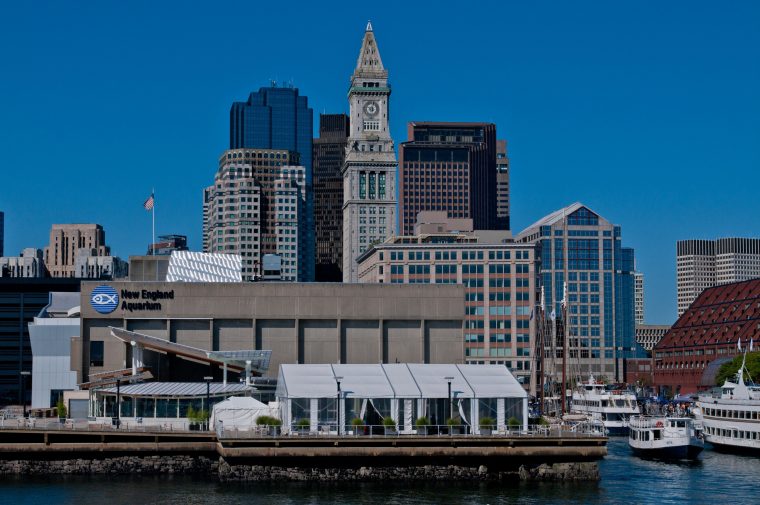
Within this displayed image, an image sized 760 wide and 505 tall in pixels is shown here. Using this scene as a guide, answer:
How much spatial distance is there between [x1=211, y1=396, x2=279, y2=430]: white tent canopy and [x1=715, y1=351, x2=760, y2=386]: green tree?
284 feet

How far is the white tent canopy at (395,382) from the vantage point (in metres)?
96.3

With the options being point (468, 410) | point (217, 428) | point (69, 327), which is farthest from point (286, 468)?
point (69, 327)

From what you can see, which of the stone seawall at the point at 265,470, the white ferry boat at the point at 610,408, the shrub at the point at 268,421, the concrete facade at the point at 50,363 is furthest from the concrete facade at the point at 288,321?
the white ferry boat at the point at 610,408

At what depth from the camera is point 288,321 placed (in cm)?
12706

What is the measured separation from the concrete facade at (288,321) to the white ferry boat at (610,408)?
3428cm

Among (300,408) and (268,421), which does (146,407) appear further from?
(300,408)

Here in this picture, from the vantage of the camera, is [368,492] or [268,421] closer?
[368,492]

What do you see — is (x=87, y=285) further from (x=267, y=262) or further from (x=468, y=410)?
(x=267, y=262)

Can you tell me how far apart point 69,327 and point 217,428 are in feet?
157

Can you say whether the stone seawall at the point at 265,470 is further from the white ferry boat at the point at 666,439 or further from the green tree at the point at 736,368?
the green tree at the point at 736,368

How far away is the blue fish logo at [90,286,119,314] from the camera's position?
125m

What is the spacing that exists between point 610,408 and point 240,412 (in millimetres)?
72573

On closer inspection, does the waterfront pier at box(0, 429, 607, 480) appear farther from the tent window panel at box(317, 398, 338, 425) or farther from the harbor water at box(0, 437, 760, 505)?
the tent window panel at box(317, 398, 338, 425)

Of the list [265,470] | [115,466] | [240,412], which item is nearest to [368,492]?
[265,470]
